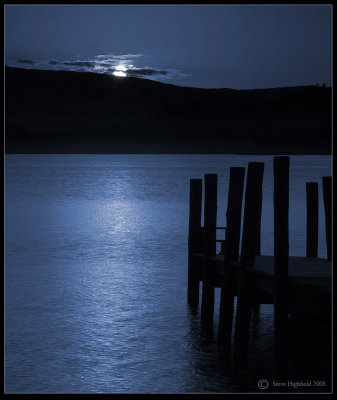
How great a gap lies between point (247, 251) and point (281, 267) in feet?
3.14

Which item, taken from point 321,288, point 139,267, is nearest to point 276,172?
point 321,288

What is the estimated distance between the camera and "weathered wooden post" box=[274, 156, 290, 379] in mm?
7051

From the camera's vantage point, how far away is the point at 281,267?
714 centimetres

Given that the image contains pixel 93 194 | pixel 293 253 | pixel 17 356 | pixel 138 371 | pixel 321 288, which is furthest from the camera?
pixel 93 194

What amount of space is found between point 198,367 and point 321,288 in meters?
2.93

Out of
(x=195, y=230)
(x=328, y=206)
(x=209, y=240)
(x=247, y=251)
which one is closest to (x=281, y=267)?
(x=247, y=251)

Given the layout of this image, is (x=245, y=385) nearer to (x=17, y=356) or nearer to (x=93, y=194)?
(x=17, y=356)

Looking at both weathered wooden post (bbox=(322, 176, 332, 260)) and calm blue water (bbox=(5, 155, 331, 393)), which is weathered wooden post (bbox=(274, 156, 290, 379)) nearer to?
calm blue water (bbox=(5, 155, 331, 393))

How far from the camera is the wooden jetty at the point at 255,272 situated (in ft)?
23.1

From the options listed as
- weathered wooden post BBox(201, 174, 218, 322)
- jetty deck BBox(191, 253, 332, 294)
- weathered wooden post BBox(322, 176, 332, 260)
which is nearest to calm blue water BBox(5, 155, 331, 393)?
weathered wooden post BBox(201, 174, 218, 322)

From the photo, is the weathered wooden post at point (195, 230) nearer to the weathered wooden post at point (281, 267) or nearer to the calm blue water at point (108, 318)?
the calm blue water at point (108, 318)

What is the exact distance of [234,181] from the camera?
8.81m

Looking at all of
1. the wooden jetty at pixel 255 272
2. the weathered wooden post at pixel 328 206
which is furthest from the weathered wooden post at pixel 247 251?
the weathered wooden post at pixel 328 206

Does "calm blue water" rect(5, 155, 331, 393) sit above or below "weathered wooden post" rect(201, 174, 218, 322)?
below
